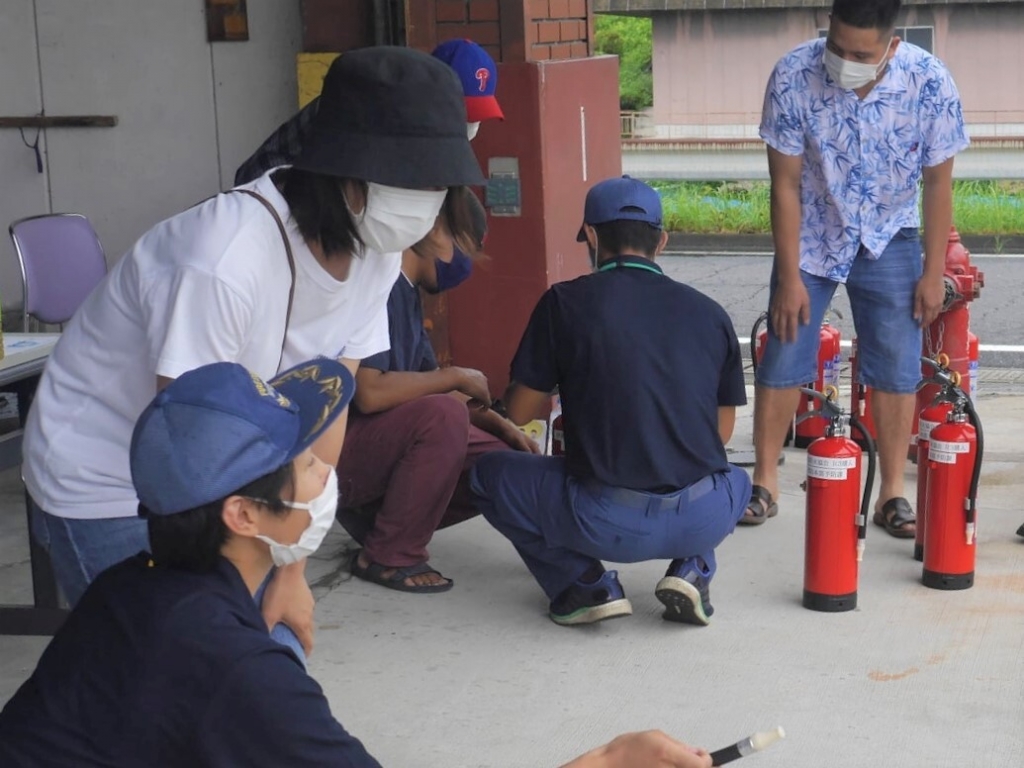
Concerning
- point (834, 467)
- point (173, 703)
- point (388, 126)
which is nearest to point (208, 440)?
point (173, 703)

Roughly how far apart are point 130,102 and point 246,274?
5.60 meters

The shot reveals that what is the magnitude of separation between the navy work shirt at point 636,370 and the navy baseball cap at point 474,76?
43.7 inches

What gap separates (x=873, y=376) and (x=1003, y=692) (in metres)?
1.58

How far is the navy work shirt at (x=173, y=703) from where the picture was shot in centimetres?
191

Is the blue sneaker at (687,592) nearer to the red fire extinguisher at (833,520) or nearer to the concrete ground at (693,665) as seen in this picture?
the concrete ground at (693,665)

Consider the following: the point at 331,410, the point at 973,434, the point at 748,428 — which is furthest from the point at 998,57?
the point at 331,410

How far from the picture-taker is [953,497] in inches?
176

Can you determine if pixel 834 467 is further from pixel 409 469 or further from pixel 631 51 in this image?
pixel 631 51

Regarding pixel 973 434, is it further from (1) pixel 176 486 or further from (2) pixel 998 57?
(2) pixel 998 57

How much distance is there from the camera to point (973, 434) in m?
4.47

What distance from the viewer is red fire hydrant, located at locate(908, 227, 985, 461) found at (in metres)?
5.85

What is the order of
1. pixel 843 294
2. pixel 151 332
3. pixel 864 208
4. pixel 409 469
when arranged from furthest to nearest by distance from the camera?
pixel 843 294 → pixel 864 208 → pixel 409 469 → pixel 151 332

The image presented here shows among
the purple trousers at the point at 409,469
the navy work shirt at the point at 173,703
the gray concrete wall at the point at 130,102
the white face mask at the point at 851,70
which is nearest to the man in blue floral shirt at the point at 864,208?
the white face mask at the point at 851,70

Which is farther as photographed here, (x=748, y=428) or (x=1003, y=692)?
(x=748, y=428)
